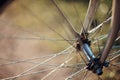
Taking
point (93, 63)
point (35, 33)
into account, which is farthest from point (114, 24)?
point (35, 33)

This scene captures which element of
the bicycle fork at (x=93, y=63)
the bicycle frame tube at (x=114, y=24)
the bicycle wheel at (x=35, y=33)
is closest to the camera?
the bicycle frame tube at (x=114, y=24)

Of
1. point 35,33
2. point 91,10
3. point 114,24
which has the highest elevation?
point 35,33

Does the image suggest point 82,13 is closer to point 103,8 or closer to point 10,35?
point 103,8

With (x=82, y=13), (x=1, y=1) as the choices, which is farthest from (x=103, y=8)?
(x=1, y=1)

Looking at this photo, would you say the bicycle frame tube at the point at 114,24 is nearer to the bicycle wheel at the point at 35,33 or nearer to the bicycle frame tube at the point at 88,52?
the bicycle frame tube at the point at 88,52

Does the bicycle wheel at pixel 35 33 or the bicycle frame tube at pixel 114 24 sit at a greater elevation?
the bicycle wheel at pixel 35 33

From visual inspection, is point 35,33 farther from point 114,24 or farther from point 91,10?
point 114,24

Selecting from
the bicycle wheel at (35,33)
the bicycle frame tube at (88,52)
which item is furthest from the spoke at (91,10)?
the bicycle wheel at (35,33)

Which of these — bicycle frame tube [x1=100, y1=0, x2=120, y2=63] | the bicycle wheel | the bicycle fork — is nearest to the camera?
bicycle frame tube [x1=100, y1=0, x2=120, y2=63]

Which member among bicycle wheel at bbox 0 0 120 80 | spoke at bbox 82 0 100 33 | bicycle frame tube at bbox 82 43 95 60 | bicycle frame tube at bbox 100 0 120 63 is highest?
bicycle wheel at bbox 0 0 120 80

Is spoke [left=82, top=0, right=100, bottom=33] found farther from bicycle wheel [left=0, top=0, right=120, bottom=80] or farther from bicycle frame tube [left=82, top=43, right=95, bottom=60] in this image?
bicycle wheel [left=0, top=0, right=120, bottom=80]

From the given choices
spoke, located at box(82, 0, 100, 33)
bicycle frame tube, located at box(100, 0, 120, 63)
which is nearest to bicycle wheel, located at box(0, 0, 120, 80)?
spoke, located at box(82, 0, 100, 33)
